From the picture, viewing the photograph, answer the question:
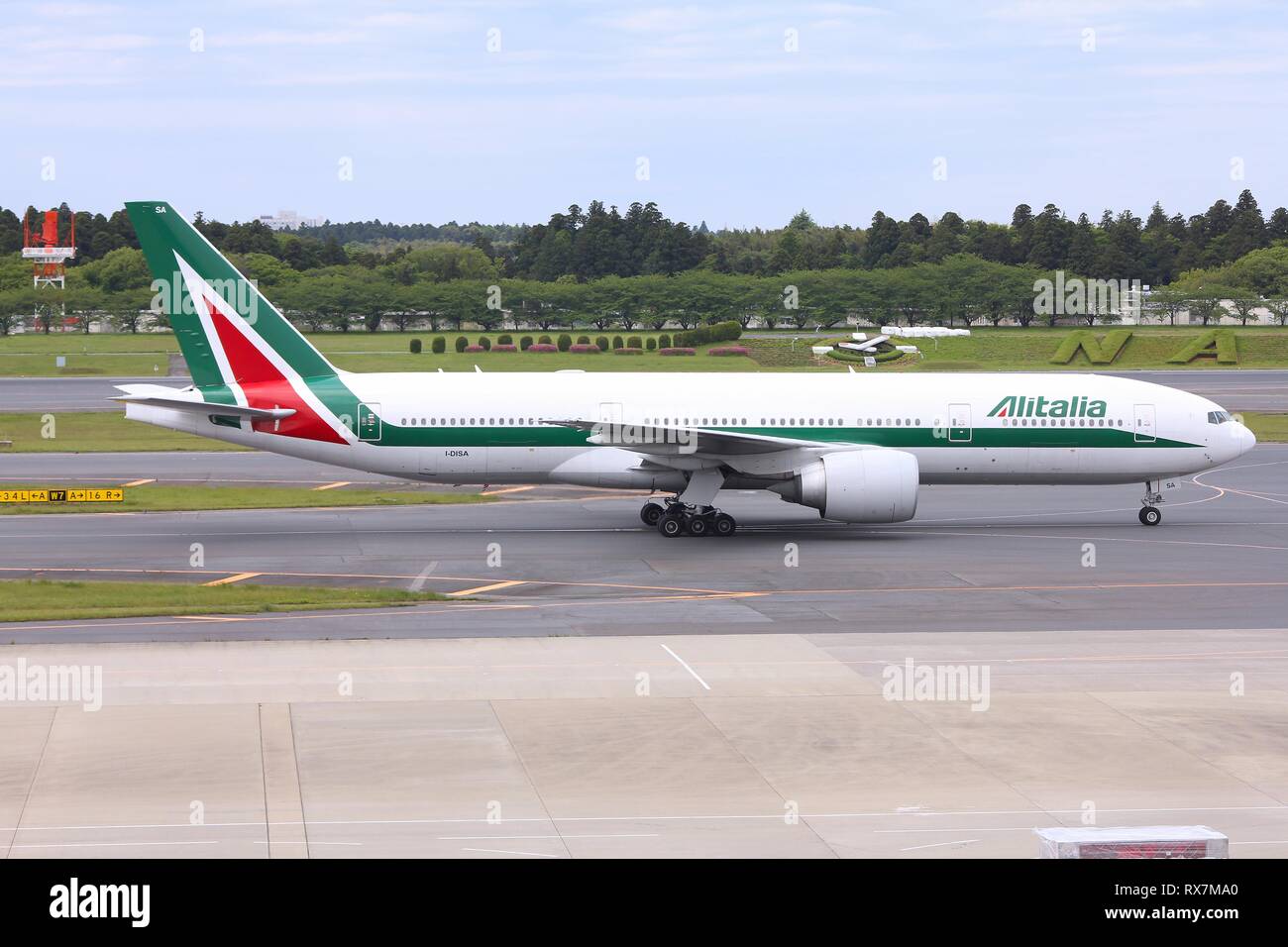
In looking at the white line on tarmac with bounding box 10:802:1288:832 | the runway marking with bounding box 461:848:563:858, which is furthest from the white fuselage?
the runway marking with bounding box 461:848:563:858

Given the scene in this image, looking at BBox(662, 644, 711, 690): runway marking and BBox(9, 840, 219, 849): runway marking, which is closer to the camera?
BBox(9, 840, 219, 849): runway marking

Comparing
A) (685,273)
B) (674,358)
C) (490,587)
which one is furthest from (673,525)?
(685,273)

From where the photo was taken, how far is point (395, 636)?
24.4 m

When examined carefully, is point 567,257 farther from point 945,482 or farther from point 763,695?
point 763,695

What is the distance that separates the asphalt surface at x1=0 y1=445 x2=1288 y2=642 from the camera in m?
26.2

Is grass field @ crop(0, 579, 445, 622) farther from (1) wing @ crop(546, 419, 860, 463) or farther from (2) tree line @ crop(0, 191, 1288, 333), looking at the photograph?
(2) tree line @ crop(0, 191, 1288, 333)

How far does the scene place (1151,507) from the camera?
3953 centimetres

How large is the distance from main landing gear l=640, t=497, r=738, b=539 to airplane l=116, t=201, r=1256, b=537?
0.05 m

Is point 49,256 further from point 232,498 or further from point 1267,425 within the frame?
point 1267,425

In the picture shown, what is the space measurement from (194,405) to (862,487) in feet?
56.8

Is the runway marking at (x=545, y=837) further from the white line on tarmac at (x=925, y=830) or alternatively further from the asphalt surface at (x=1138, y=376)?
the asphalt surface at (x=1138, y=376)

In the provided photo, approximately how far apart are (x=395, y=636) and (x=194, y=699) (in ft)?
16.1

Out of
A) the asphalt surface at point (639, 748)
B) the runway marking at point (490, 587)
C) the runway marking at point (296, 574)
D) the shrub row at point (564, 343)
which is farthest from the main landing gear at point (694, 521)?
the shrub row at point (564, 343)

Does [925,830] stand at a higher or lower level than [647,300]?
lower
